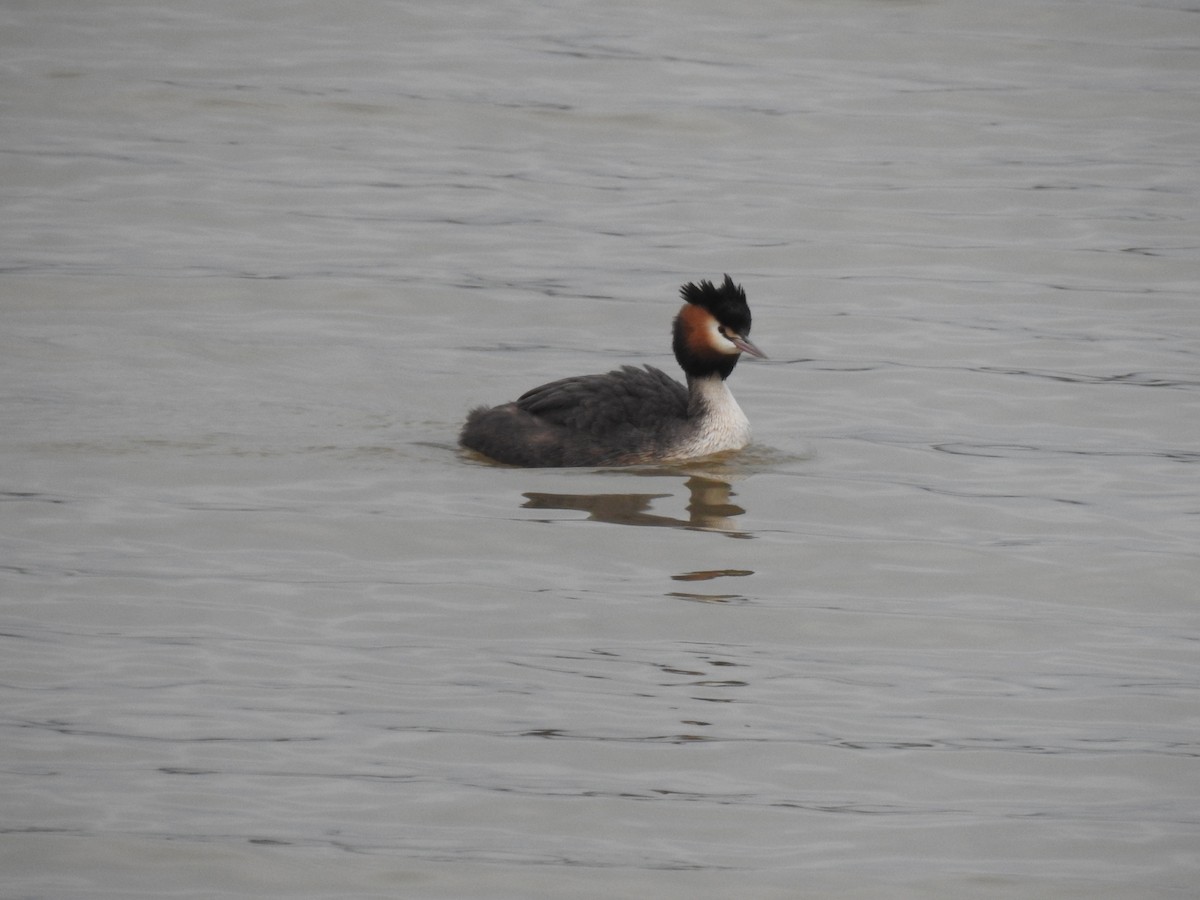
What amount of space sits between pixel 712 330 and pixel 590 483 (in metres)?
1.31

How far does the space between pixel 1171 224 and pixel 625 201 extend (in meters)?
4.86

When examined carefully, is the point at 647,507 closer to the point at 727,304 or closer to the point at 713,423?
the point at 713,423

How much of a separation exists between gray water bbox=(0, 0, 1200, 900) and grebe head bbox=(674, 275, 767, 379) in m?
0.61

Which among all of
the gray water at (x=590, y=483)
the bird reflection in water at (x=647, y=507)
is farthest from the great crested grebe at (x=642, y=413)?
the bird reflection in water at (x=647, y=507)

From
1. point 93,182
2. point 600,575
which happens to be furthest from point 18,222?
point 600,575

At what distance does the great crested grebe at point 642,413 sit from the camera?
36.0 ft

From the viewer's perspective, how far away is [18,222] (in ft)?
54.8

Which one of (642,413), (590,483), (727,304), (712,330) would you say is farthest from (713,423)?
(590,483)

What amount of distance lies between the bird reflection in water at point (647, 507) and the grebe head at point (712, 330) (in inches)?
37.9

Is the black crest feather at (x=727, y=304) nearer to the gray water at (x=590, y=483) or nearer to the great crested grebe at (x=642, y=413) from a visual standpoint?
the great crested grebe at (x=642, y=413)

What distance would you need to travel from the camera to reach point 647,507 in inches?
408

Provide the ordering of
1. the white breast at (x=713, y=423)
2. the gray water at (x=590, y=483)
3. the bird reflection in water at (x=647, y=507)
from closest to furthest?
the gray water at (x=590, y=483) → the bird reflection in water at (x=647, y=507) → the white breast at (x=713, y=423)

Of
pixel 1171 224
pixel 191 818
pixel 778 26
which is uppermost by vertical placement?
pixel 778 26

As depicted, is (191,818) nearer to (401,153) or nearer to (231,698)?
(231,698)
